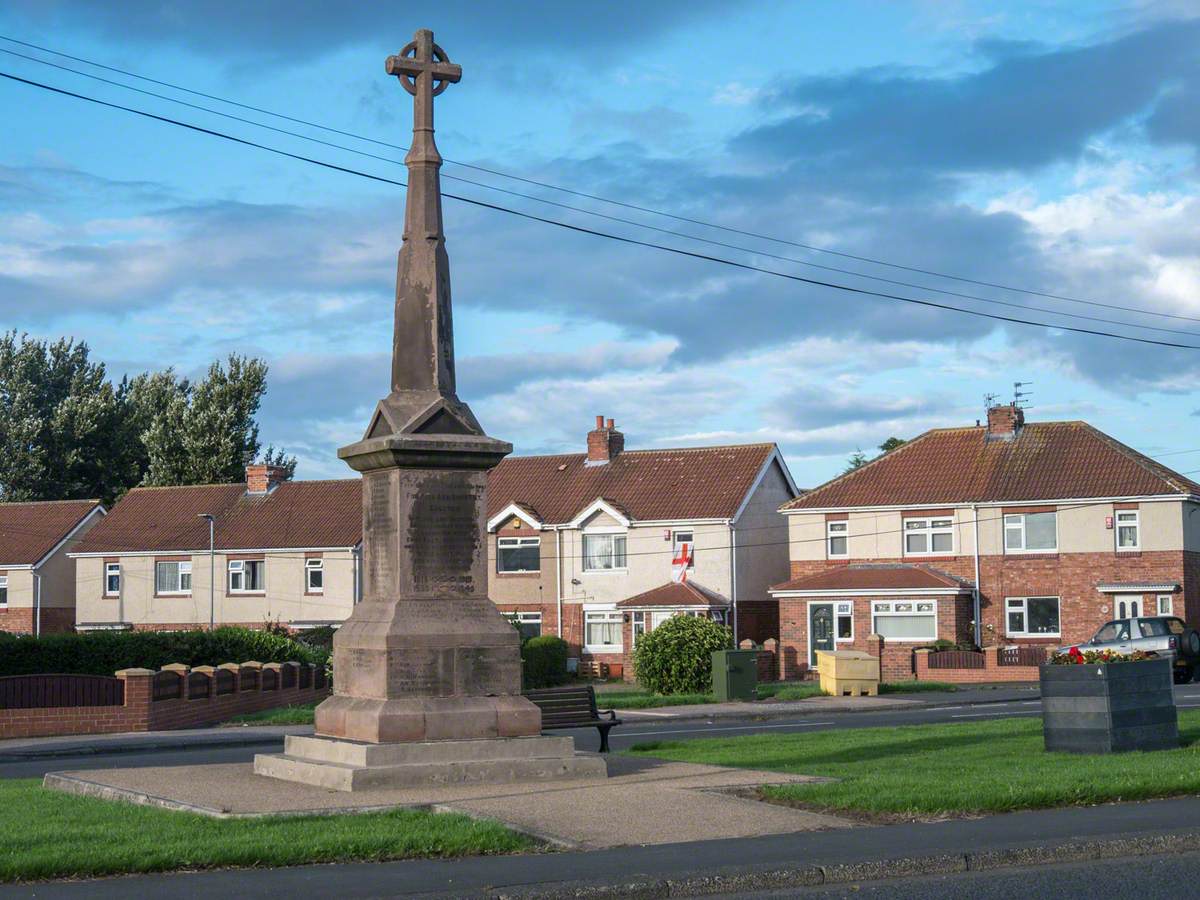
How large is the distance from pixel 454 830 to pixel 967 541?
135 ft

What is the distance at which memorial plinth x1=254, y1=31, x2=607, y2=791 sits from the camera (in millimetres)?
13703

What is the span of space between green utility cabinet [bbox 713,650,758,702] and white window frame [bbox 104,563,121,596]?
120ft

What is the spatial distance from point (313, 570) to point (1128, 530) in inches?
1244

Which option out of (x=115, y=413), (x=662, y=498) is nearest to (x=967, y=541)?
(x=662, y=498)

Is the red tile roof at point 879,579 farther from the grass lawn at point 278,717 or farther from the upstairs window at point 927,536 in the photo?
the grass lawn at point 278,717

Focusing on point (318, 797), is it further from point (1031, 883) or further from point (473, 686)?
point (1031, 883)

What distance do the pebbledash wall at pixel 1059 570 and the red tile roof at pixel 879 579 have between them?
0.50m

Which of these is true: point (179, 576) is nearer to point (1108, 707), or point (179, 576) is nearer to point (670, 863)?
point (1108, 707)

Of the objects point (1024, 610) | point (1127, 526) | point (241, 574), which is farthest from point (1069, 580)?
point (241, 574)

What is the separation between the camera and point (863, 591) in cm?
4812

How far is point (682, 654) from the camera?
3650cm

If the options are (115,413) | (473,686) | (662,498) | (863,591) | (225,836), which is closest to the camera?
(225,836)

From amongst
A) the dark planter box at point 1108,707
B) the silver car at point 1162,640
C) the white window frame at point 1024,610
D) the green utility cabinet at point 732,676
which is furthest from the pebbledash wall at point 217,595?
the dark planter box at point 1108,707

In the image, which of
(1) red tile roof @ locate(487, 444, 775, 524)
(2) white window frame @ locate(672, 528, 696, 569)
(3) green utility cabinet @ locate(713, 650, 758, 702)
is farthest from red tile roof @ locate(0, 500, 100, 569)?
(3) green utility cabinet @ locate(713, 650, 758, 702)
